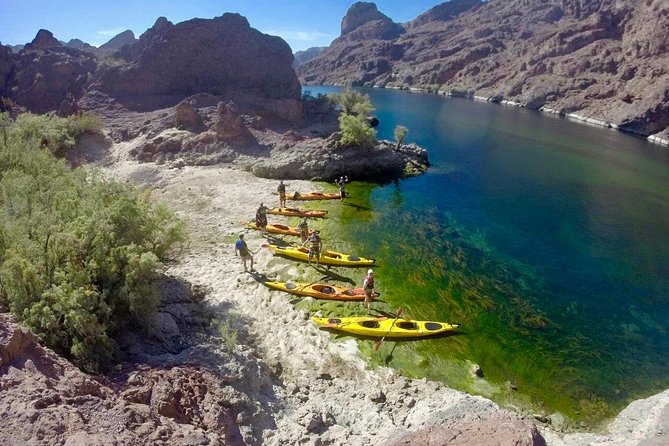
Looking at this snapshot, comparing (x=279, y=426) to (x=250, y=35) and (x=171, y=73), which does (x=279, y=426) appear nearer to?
(x=171, y=73)

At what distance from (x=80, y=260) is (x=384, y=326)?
997 centimetres

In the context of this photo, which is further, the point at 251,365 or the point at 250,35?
the point at 250,35

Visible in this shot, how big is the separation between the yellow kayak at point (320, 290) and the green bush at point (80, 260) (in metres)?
4.49

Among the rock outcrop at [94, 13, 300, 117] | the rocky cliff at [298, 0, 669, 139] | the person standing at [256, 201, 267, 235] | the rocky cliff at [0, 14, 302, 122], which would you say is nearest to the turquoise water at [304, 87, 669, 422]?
the person standing at [256, 201, 267, 235]

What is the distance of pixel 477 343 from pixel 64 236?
1372 cm

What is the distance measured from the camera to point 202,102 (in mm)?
41375

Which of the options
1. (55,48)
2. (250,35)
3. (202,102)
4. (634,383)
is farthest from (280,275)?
(55,48)

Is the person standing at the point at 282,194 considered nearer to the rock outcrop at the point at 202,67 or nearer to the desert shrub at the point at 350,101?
the rock outcrop at the point at 202,67

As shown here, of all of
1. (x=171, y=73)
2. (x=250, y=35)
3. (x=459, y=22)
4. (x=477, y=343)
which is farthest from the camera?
(x=459, y=22)

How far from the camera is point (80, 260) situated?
11969 mm

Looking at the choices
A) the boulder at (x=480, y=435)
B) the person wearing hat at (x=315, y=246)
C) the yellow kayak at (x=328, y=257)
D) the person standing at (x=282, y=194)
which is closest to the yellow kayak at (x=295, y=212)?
the person standing at (x=282, y=194)

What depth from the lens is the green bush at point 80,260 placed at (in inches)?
392

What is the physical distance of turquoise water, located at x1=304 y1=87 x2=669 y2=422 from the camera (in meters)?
13.9

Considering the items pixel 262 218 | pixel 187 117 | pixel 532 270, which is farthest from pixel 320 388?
pixel 187 117
